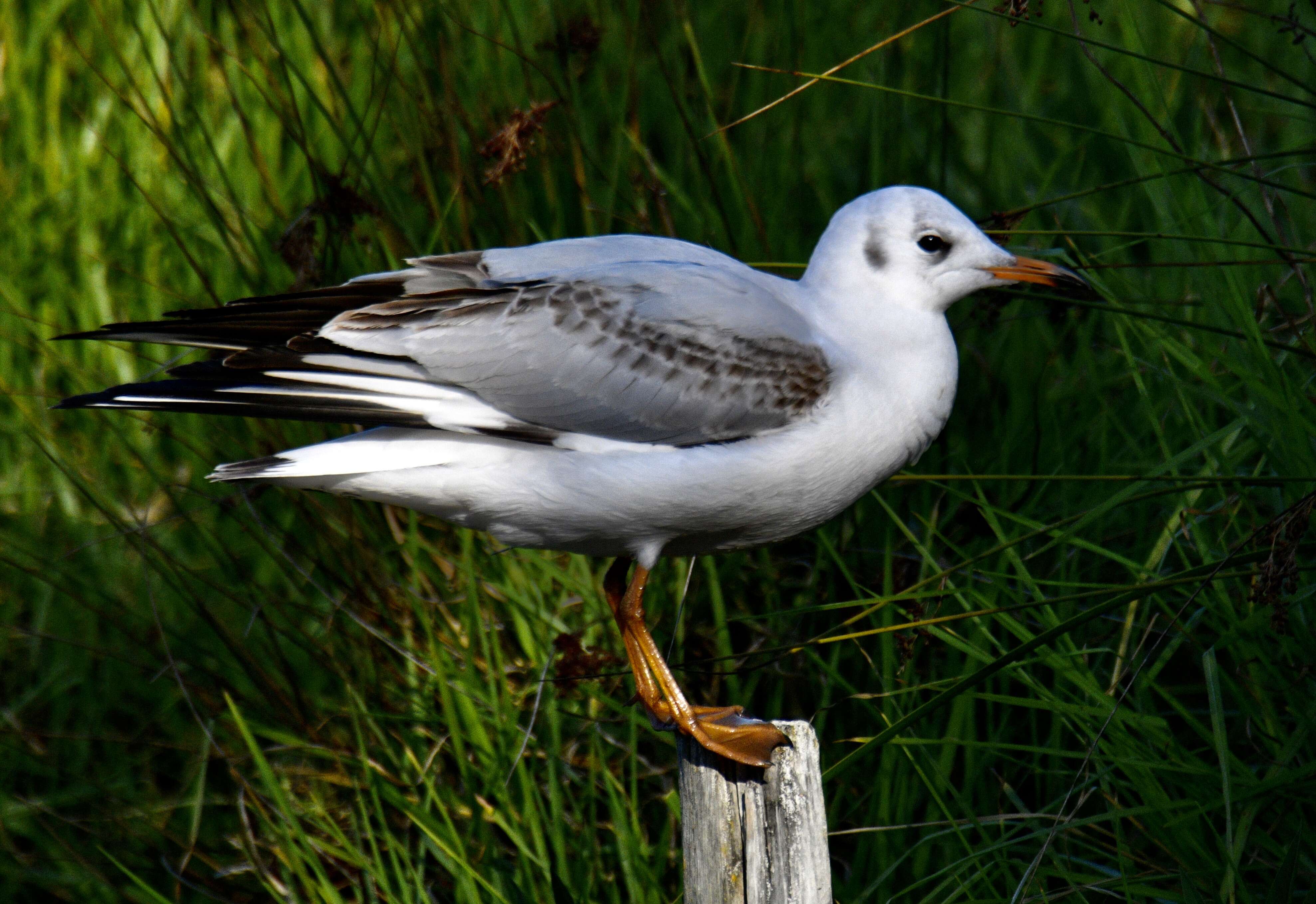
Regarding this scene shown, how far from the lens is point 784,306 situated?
2891 millimetres

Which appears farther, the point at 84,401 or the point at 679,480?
the point at 679,480

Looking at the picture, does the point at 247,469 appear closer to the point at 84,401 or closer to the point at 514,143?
the point at 84,401

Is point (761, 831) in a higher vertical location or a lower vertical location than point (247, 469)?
lower

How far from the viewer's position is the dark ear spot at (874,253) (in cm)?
295

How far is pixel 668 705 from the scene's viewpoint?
9.53 feet

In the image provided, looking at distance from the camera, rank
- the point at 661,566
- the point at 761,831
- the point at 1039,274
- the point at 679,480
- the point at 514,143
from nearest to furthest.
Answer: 1. the point at 761,831
2. the point at 679,480
3. the point at 1039,274
4. the point at 514,143
5. the point at 661,566

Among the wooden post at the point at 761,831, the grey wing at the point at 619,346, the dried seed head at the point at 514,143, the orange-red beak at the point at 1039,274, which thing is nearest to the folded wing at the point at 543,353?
the grey wing at the point at 619,346

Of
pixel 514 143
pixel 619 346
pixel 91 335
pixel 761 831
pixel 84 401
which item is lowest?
pixel 761 831

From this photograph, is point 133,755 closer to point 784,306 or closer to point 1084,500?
point 784,306

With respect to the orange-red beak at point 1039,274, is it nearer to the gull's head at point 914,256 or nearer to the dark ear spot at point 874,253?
the gull's head at point 914,256

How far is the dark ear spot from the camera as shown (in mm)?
2945

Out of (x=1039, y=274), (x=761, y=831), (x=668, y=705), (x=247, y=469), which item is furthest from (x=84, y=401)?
(x=1039, y=274)

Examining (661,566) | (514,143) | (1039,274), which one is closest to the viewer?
(1039,274)

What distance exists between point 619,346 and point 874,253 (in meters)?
0.60
